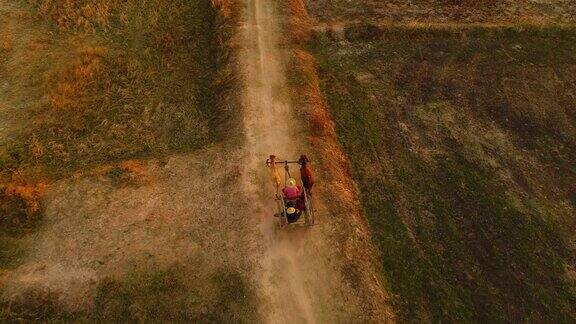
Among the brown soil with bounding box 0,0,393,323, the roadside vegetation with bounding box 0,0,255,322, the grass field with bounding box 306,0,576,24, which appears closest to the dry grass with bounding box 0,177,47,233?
the roadside vegetation with bounding box 0,0,255,322

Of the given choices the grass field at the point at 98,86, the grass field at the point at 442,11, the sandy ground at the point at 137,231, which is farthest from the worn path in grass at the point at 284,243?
the grass field at the point at 442,11

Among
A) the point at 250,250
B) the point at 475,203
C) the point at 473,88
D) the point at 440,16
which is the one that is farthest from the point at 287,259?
the point at 440,16

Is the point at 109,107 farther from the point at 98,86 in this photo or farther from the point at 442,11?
the point at 442,11

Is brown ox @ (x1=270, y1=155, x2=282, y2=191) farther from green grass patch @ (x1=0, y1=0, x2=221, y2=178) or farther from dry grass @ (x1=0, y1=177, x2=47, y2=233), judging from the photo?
dry grass @ (x1=0, y1=177, x2=47, y2=233)

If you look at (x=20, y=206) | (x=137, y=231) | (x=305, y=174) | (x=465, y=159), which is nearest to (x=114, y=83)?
(x=20, y=206)

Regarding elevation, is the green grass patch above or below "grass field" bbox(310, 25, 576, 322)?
above
